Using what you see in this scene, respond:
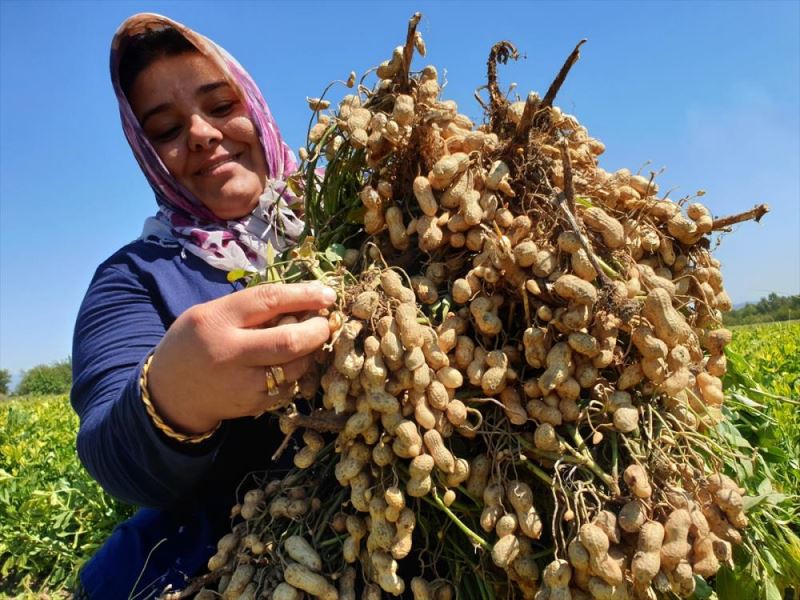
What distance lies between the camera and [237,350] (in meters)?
1.08

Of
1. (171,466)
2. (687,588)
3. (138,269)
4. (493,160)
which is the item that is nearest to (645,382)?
(687,588)

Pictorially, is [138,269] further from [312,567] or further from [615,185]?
[615,185]

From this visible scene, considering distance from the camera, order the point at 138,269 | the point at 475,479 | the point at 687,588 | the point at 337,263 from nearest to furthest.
Answer: the point at 687,588 < the point at 475,479 < the point at 337,263 < the point at 138,269

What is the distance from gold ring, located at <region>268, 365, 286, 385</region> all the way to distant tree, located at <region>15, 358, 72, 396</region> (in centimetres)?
3723

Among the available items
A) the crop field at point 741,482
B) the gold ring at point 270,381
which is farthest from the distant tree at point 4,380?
the gold ring at point 270,381

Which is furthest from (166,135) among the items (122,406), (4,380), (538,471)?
(4,380)

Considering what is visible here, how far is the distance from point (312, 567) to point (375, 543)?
5.0 inches

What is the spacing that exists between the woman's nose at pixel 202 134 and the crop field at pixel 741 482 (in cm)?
148

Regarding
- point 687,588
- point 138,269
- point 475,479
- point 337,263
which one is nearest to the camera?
point 687,588

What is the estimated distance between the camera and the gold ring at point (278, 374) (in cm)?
109

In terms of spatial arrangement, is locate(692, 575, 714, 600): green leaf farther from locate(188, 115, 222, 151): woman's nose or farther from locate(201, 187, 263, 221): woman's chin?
locate(188, 115, 222, 151): woman's nose

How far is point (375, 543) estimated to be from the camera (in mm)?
1094

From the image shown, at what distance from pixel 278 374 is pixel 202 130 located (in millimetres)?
1137

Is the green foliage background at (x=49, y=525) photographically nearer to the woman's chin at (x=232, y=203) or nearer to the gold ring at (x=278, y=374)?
the woman's chin at (x=232, y=203)
